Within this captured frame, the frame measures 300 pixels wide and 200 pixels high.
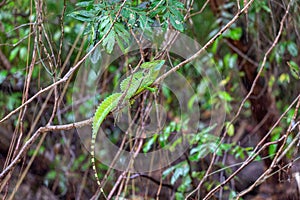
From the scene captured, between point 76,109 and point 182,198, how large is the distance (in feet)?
2.59

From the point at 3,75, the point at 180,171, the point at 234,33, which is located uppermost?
the point at 234,33

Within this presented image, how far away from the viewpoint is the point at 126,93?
3.43 ft

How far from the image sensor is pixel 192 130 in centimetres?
220

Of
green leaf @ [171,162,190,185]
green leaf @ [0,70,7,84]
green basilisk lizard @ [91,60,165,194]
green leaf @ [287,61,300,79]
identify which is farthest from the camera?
green leaf @ [0,70,7,84]

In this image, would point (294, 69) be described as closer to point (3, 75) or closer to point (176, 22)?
point (176, 22)

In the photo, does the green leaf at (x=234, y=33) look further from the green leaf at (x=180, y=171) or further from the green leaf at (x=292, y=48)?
the green leaf at (x=180, y=171)

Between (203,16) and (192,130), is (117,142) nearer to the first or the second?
(192,130)

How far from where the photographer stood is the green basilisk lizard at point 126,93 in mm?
1023

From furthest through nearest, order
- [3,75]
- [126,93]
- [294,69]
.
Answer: [3,75] → [294,69] → [126,93]

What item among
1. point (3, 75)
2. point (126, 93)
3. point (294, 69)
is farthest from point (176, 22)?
point (3, 75)

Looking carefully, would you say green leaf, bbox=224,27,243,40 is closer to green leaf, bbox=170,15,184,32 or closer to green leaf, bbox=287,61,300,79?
green leaf, bbox=287,61,300,79

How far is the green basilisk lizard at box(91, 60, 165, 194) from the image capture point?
1023 mm

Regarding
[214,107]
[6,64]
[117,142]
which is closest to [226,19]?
[214,107]

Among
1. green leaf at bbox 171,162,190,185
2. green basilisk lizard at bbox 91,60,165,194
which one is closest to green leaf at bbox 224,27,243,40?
green leaf at bbox 171,162,190,185
